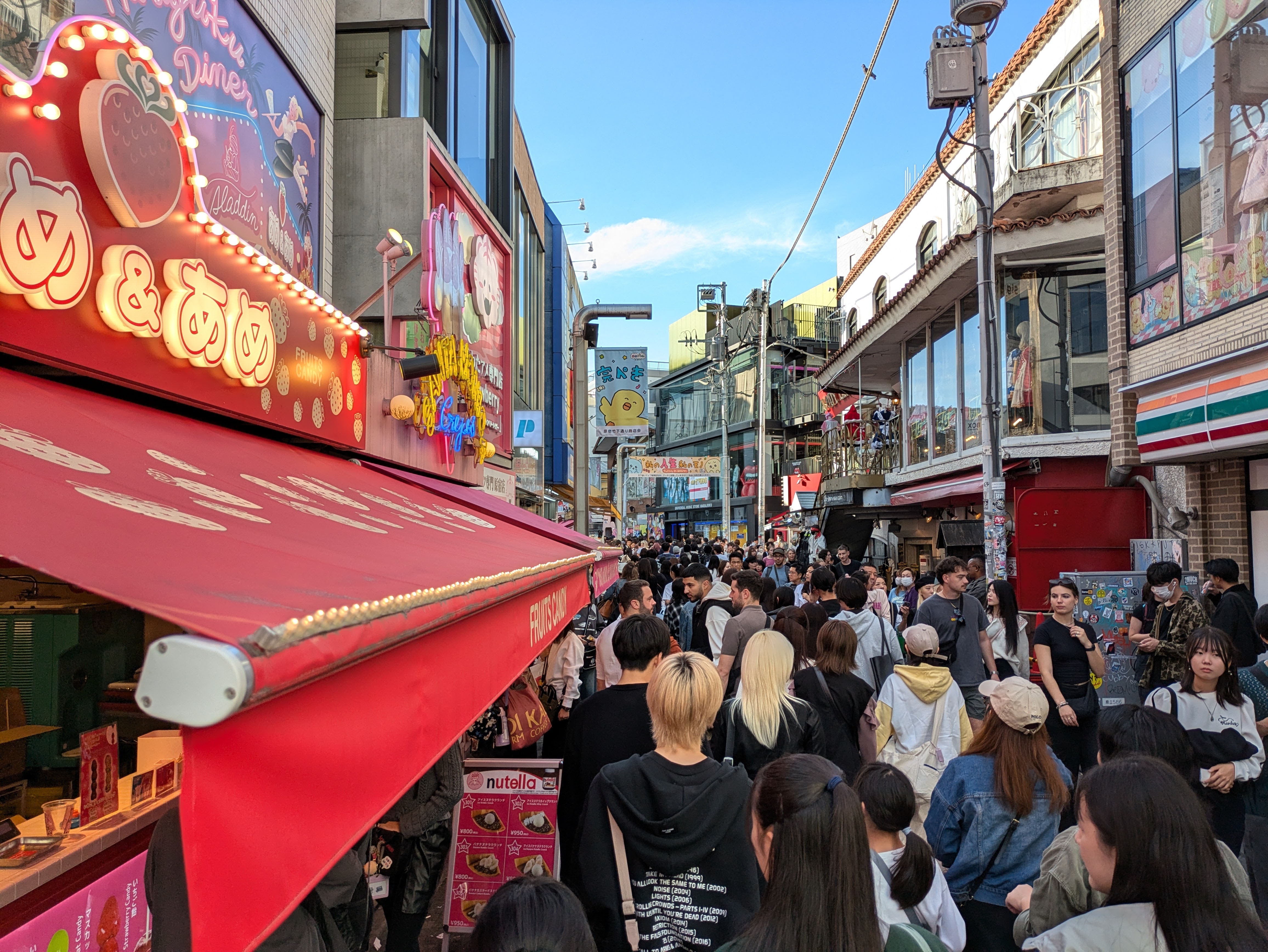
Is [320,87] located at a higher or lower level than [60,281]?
higher

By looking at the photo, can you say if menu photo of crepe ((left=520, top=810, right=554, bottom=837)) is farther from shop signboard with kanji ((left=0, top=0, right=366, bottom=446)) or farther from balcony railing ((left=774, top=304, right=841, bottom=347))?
balcony railing ((left=774, top=304, right=841, bottom=347))

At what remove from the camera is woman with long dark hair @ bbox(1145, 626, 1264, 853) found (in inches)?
170

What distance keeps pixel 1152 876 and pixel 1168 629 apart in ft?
19.0

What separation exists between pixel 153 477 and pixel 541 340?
22851 mm

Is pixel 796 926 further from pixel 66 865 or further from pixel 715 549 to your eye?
pixel 715 549

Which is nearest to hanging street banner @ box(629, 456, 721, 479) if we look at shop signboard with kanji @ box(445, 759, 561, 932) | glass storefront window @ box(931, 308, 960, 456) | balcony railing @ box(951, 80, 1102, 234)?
glass storefront window @ box(931, 308, 960, 456)

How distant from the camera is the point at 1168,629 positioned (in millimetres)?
6949

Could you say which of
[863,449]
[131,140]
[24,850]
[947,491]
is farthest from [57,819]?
[863,449]

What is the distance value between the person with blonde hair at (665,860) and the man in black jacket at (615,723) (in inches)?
34.4

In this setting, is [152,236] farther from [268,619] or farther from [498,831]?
[498,831]

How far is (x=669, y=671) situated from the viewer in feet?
11.1

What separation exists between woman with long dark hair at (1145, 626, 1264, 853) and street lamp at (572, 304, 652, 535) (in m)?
8.56

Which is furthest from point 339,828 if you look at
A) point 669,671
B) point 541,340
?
point 541,340

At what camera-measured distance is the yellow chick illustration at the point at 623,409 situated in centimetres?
1622
